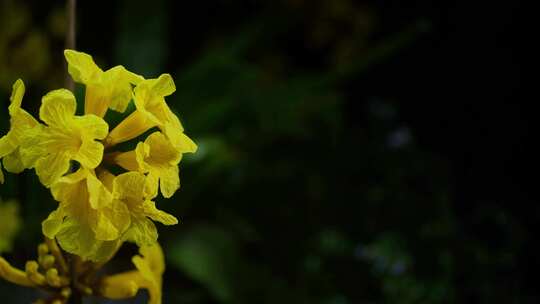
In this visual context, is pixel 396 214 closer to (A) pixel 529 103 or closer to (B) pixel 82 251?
(A) pixel 529 103

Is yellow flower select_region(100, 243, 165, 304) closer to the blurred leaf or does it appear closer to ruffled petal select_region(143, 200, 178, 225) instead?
ruffled petal select_region(143, 200, 178, 225)

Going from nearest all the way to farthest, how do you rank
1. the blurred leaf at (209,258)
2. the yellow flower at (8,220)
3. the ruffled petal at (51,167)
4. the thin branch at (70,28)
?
the ruffled petal at (51,167) → the thin branch at (70,28) → the yellow flower at (8,220) → the blurred leaf at (209,258)

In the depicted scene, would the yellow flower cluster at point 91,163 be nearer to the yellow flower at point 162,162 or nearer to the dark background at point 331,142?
the yellow flower at point 162,162

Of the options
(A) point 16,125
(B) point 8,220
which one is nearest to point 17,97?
(A) point 16,125

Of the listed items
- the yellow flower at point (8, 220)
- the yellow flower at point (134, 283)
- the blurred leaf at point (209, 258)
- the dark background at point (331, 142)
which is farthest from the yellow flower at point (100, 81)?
the blurred leaf at point (209, 258)

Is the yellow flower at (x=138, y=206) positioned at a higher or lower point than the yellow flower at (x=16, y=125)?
lower

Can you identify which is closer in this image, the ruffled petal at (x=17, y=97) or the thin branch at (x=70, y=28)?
the ruffled petal at (x=17, y=97)

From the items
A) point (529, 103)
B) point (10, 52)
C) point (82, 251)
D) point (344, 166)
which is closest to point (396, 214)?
point (344, 166)
